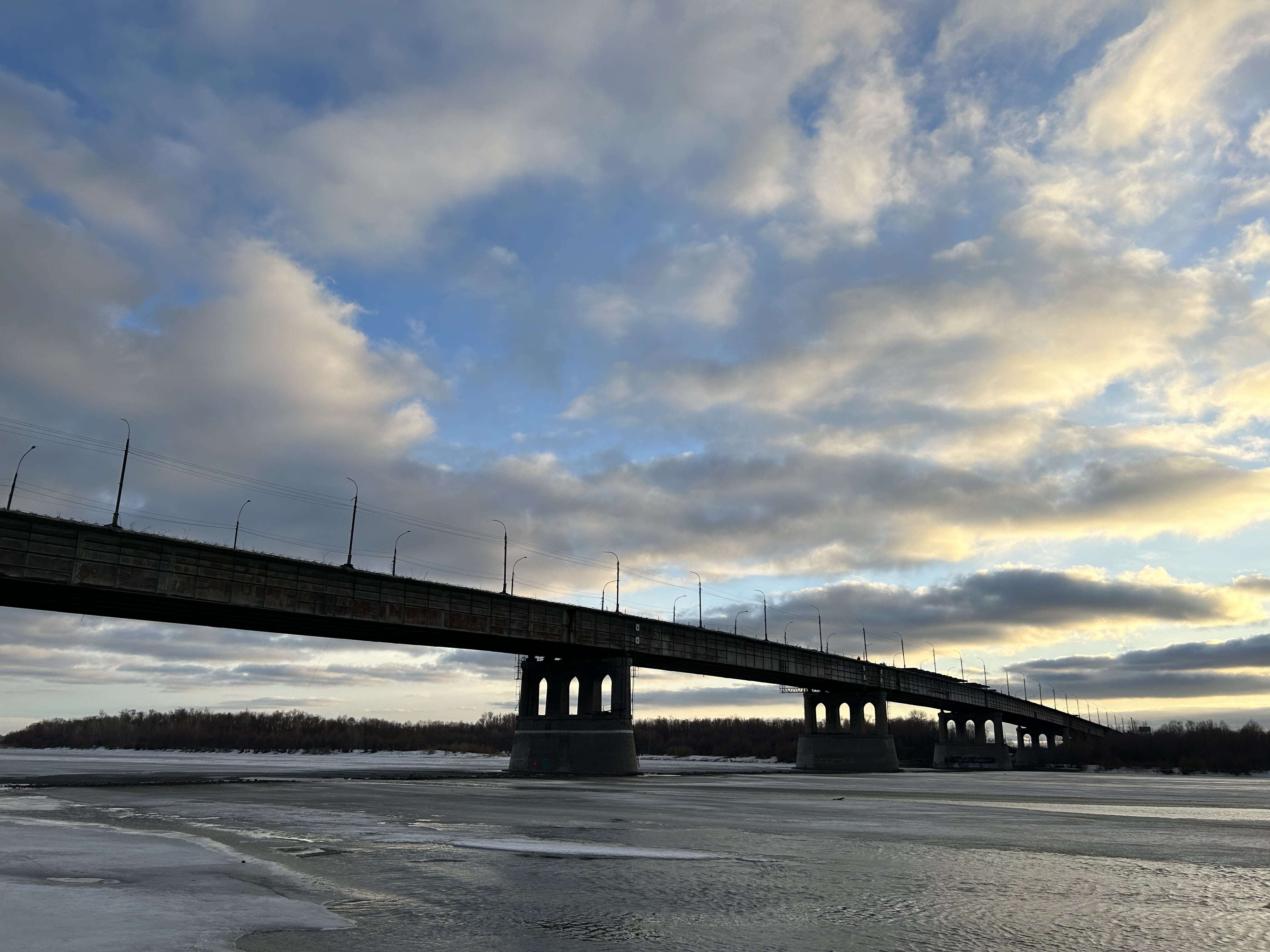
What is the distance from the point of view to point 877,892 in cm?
1143

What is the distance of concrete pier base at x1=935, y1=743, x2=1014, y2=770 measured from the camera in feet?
531

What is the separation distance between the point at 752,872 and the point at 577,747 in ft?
206

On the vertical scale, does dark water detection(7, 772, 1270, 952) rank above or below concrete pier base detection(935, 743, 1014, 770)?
above

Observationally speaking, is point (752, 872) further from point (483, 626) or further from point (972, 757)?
point (972, 757)

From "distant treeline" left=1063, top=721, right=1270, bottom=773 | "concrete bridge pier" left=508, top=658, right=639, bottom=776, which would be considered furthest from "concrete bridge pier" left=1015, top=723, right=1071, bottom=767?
"concrete bridge pier" left=508, top=658, right=639, bottom=776

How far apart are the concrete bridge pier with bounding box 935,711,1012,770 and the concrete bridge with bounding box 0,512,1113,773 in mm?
42520

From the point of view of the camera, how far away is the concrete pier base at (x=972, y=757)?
162 m

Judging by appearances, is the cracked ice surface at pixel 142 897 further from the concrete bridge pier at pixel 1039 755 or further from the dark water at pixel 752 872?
the concrete bridge pier at pixel 1039 755

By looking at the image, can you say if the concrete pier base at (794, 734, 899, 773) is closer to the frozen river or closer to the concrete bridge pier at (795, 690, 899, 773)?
the concrete bridge pier at (795, 690, 899, 773)

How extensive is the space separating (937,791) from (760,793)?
12.4 metres

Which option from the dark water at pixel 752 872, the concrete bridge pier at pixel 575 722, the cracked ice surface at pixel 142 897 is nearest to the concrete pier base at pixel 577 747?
the concrete bridge pier at pixel 575 722

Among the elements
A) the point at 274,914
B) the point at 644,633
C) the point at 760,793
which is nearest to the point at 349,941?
the point at 274,914

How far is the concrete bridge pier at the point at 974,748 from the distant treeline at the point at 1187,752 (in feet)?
103

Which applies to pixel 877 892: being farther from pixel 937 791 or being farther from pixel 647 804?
pixel 937 791
